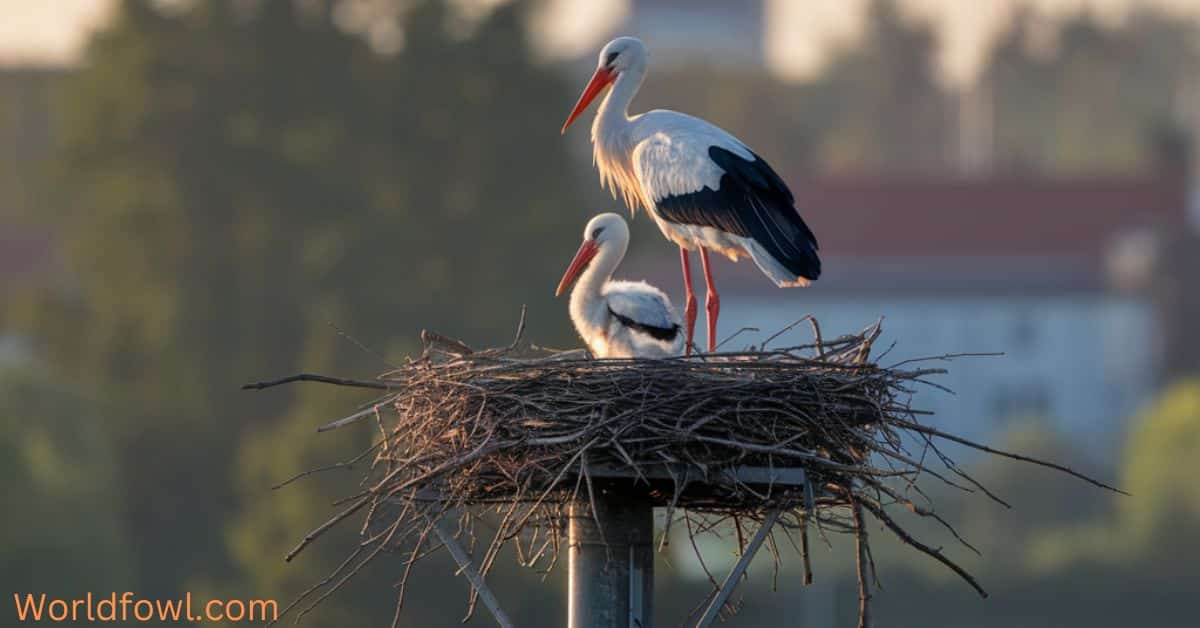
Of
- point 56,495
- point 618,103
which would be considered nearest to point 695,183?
point 618,103

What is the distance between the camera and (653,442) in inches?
401

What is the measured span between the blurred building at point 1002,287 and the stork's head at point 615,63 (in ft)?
191

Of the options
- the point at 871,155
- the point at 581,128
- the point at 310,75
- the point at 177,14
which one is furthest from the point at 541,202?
the point at 871,155

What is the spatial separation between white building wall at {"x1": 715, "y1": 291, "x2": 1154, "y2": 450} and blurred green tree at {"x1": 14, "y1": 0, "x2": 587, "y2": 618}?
971 inches

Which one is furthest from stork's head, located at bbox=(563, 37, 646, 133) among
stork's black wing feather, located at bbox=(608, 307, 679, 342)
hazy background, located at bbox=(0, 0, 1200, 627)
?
hazy background, located at bbox=(0, 0, 1200, 627)

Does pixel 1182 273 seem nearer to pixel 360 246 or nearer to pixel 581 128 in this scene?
pixel 581 128

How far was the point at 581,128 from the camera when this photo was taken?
218 ft

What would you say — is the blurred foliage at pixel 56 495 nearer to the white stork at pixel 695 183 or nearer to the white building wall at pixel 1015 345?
the white stork at pixel 695 183

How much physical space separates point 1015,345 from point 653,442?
70.3 meters

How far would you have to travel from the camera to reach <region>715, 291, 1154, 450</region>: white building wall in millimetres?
77062

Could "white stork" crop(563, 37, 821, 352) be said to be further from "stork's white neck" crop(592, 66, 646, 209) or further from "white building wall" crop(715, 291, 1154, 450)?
"white building wall" crop(715, 291, 1154, 450)

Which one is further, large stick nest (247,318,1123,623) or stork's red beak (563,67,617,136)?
stork's red beak (563,67,617,136)

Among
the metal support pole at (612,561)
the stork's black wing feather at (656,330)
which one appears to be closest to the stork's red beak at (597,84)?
the stork's black wing feather at (656,330)

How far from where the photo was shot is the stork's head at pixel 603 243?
44.1ft
